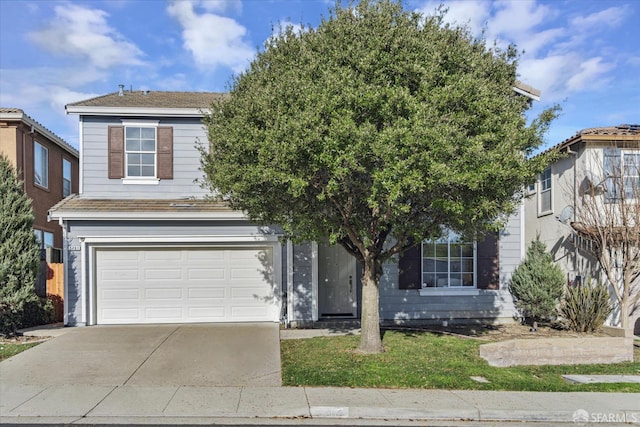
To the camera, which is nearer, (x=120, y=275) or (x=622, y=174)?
(x=622, y=174)

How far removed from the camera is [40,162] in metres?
17.9

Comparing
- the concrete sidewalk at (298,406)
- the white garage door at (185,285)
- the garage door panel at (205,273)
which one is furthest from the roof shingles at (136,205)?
the concrete sidewalk at (298,406)

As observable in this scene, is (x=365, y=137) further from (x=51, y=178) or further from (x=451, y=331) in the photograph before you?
(x=51, y=178)

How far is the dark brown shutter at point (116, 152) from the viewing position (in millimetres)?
13961

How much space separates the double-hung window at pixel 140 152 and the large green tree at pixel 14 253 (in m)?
2.87

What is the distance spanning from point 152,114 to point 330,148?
27.1ft

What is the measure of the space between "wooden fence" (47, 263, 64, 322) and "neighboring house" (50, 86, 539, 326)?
1.19 m

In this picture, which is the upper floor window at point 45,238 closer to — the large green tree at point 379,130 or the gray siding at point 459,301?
the large green tree at point 379,130

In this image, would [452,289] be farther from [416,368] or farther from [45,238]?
[45,238]

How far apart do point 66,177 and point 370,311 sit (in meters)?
15.5

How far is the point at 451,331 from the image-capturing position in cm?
1288
